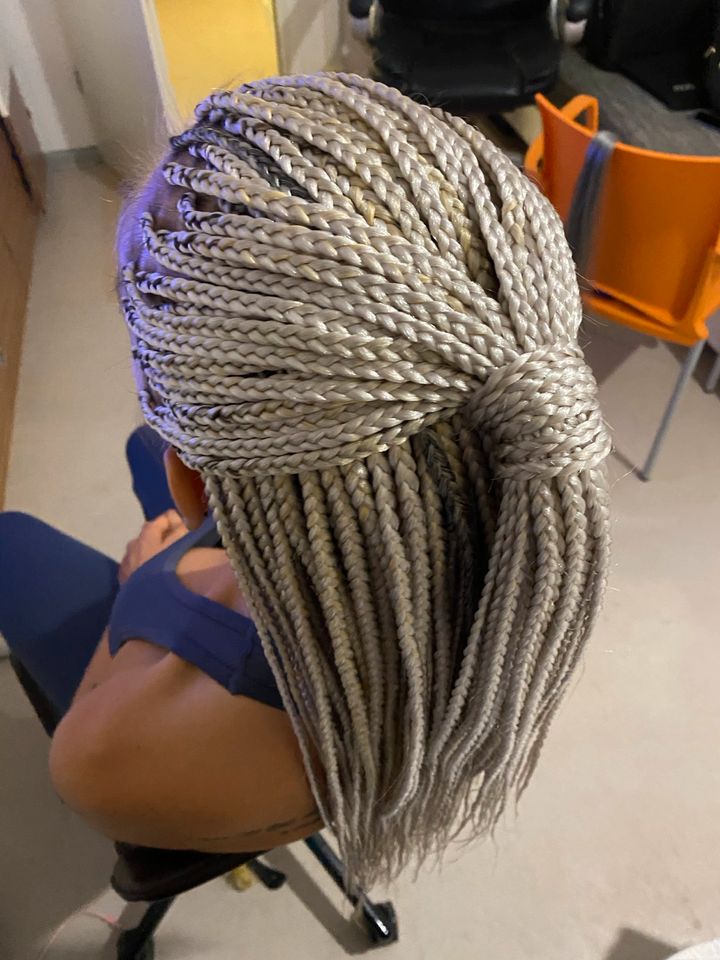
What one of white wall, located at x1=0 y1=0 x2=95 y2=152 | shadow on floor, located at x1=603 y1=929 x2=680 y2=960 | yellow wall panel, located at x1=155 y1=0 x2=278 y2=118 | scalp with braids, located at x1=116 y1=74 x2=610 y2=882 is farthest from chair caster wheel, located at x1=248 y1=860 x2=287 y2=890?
yellow wall panel, located at x1=155 y1=0 x2=278 y2=118

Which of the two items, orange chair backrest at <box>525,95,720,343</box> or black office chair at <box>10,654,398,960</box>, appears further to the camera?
orange chair backrest at <box>525,95,720,343</box>

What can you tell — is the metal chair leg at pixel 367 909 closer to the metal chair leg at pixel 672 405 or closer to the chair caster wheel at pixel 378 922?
the chair caster wheel at pixel 378 922

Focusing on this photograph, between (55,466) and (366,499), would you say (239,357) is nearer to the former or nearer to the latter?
(366,499)

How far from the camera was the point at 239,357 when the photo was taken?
417mm

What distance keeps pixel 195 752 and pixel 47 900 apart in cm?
77

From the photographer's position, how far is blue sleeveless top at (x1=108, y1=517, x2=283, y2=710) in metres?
0.60

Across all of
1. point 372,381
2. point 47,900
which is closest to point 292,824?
point 372,381

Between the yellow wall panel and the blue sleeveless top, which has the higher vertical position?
the blue sleeveless top

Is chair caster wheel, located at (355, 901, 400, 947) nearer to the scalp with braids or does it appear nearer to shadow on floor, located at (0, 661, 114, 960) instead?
Answer: shadow on floor, located at (0, 661, 114, 960)

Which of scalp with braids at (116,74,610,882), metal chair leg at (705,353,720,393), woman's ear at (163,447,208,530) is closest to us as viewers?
scalp with braids at (116,74,610,882)

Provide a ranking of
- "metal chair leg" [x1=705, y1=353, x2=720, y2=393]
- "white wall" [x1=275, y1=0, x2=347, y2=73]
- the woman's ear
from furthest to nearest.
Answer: "white wall" [x1=275, y1=0, x2=347, y2=73], "metal chair leg" [x1=705, y1=353, x2=720, y2=393], the woman's ear

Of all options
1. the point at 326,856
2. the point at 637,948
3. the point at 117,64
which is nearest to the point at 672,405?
the point at 637,948

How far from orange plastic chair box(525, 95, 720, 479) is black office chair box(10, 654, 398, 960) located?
0.99 meters

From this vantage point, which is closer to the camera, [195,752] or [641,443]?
[195,752]
